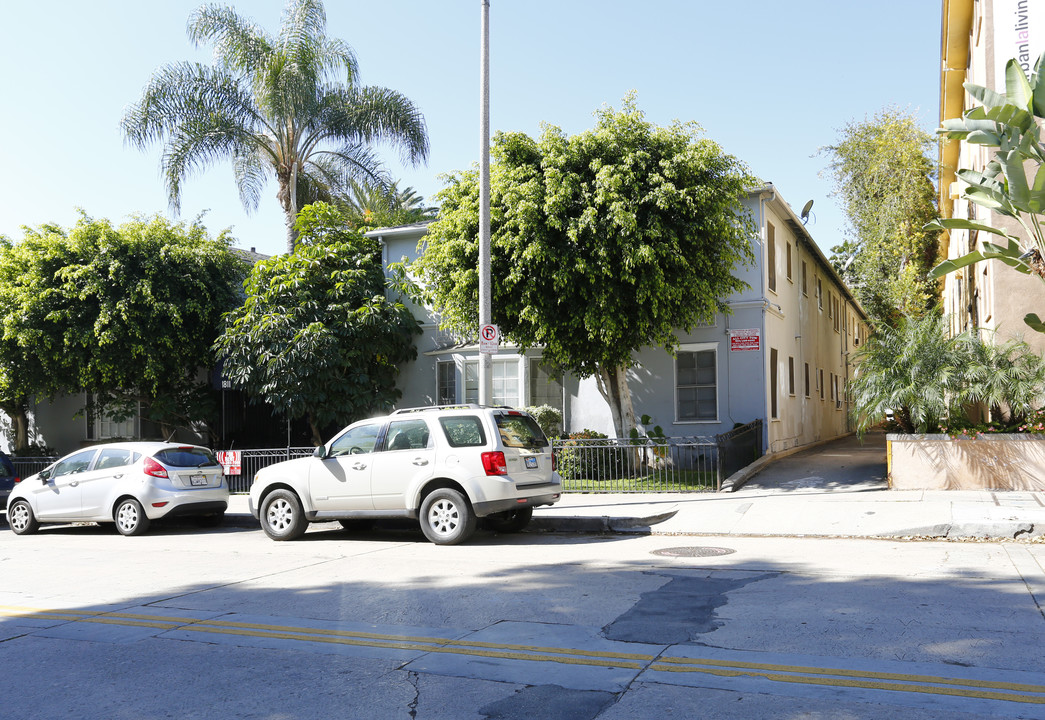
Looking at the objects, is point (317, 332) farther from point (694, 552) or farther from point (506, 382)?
point (694, 552)

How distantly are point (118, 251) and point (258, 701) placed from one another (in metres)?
19.7

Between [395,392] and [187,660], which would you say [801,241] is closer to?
Result: [395,392]

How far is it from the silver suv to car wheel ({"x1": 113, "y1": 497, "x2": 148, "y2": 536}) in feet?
9.18

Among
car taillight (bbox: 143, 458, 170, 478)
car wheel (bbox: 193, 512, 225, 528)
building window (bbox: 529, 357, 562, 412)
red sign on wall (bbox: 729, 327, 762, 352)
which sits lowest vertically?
car wheel (bbox: 193, 512, 225, 528)

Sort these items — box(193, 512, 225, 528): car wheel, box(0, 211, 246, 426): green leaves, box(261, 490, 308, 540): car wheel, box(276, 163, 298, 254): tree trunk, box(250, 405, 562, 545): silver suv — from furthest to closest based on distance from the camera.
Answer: box(276, 163, 298, 254): tree trunk, box(0, 211, 246, 426): green leaves, box(193, 512, 225, 528): car wheel, box(261, 490, 308, 540): car wheel, box(250, 405, 562, 545): silver suv

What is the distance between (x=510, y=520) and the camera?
1210 cm

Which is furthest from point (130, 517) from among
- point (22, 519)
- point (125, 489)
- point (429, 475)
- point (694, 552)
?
point (694, 552)

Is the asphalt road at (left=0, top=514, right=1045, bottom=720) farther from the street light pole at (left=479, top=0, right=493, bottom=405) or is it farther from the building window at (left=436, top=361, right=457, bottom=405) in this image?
the building window at (left=436, top=361, right=457, bottom=405)

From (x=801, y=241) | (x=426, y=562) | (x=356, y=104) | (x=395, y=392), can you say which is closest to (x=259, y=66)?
(x=356, y=104)

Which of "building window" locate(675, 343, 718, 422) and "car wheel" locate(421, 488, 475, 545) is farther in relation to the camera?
"building window" locate(675, 343, 718, 422)

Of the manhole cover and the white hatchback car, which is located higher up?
the white hatchback car

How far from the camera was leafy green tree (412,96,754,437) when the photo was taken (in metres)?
15.8

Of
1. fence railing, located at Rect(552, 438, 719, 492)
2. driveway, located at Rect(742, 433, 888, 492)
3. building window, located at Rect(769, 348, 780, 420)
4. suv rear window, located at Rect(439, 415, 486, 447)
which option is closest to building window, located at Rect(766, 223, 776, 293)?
building window, located at Rect(769, 348, 780, 420)

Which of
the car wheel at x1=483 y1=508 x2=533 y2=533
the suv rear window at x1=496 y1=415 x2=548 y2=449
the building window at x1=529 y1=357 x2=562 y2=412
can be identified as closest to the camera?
the suv rear window at x1=496 y1=415 x2=548 y2=449
